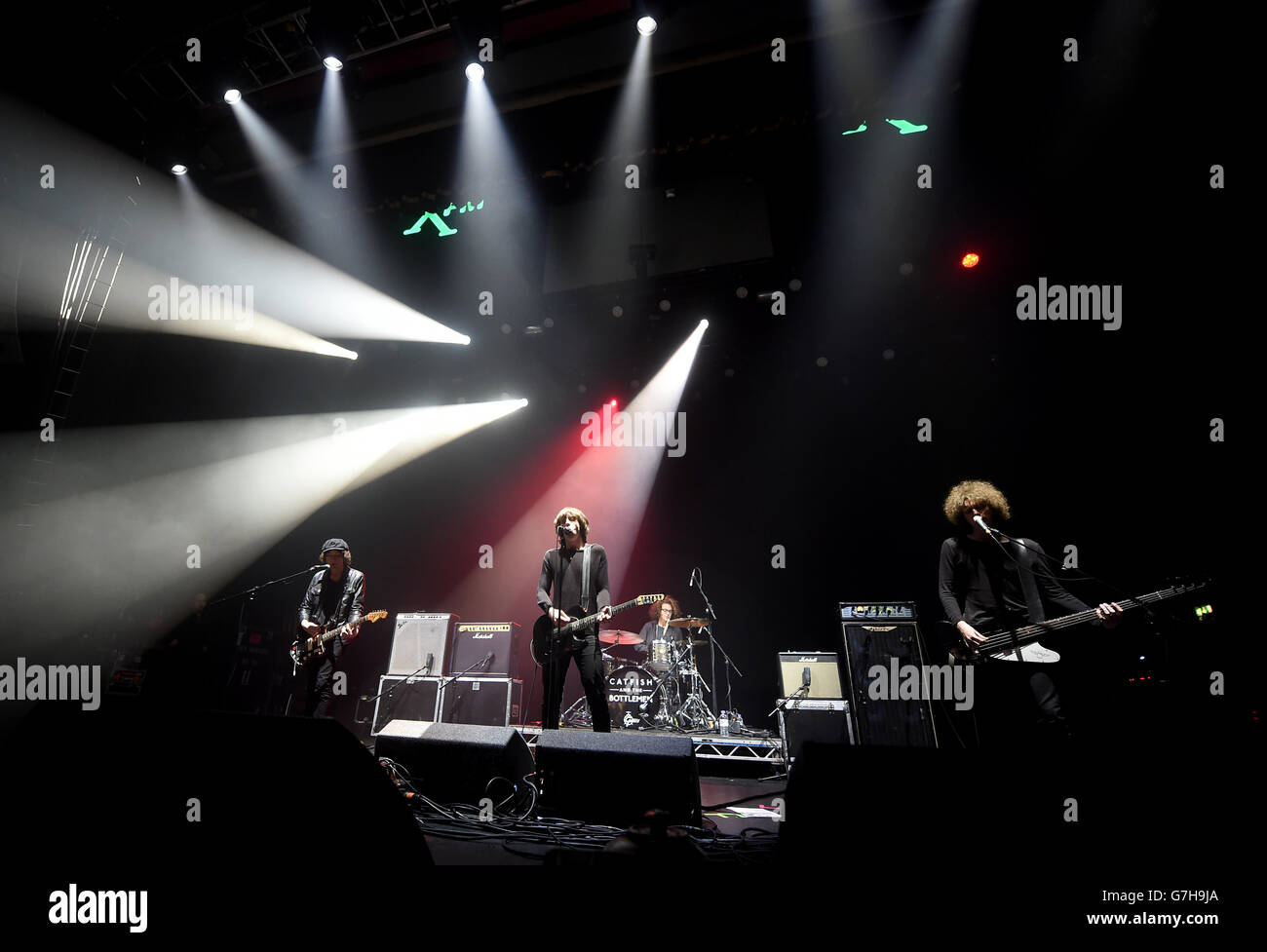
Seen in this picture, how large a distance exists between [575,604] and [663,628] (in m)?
1.73

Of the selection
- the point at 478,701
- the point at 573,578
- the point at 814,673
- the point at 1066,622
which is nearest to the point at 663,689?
the point at 814,673

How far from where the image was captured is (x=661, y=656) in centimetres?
607

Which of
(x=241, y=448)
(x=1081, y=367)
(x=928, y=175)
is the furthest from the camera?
(x=241, y=448)

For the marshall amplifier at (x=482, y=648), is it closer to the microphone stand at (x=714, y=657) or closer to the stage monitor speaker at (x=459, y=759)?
the microphone stand at (x=714, y=657)

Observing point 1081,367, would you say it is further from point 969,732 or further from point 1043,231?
point 969,732

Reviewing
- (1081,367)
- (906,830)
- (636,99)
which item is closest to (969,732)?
(1081,367)

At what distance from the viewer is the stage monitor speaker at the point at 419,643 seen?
250 inches

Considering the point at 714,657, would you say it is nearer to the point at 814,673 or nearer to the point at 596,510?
the point at 814,673

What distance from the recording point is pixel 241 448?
26.0 feet

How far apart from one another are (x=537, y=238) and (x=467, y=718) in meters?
5.05

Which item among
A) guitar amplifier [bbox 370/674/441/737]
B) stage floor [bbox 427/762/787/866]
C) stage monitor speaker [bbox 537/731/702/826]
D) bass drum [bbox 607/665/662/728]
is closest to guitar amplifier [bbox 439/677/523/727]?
guitar amplifier [bbox 370/674/441/737]

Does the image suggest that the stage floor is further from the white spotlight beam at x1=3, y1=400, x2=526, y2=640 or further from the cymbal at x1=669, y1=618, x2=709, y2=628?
the white spotlight beam at x1=3, y1=400, x2=526, y2=640

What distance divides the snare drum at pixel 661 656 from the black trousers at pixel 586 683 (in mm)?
1462

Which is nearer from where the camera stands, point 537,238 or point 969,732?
point 969,732
